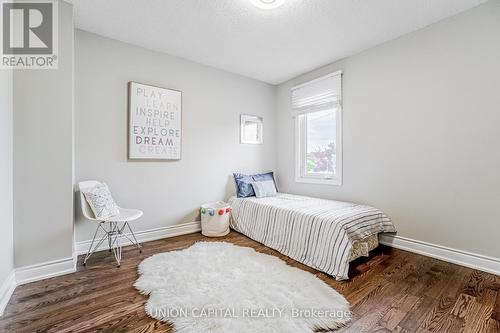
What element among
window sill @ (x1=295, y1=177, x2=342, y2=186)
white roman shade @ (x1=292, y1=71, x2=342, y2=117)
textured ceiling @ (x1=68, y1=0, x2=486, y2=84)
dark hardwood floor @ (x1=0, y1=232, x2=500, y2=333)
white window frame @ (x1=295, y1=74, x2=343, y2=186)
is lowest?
dark hardwood floor @ (x1=0, y1=232, x2=500, y2=333)

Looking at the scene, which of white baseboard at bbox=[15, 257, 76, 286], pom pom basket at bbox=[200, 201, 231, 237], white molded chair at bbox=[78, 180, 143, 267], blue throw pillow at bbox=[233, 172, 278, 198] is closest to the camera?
white baseboard at bbox=[15, 257, 76, 286]

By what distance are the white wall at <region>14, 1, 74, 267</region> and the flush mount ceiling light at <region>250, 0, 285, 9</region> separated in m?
1.72

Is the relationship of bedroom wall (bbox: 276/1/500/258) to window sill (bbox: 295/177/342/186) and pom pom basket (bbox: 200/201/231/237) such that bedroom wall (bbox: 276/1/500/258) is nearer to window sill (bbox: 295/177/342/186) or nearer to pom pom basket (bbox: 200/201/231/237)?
window sill (bbox: 295/177/342/186)

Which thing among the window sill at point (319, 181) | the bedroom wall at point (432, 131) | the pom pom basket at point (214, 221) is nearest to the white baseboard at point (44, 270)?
the pom pom basket at point (214, 221)

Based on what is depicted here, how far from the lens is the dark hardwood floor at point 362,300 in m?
1.40

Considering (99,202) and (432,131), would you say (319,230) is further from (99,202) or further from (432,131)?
(99,202)

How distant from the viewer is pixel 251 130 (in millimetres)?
3969

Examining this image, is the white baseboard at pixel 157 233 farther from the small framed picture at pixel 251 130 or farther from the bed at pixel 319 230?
the small framed picture at pixel 251 130

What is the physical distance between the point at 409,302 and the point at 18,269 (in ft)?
10.2

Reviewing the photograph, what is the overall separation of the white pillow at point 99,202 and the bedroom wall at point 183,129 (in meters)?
0.34

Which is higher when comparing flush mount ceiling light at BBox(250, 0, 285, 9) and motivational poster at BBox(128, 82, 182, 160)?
flush mount ceiling light at BBox(250, 0, 285, 9)

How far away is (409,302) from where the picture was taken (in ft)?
5.36

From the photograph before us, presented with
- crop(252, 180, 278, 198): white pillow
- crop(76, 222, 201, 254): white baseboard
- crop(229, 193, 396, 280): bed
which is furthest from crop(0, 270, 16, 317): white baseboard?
crop(252, 180, 278, 198): white pillow

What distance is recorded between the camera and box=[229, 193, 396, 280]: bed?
2.06m
